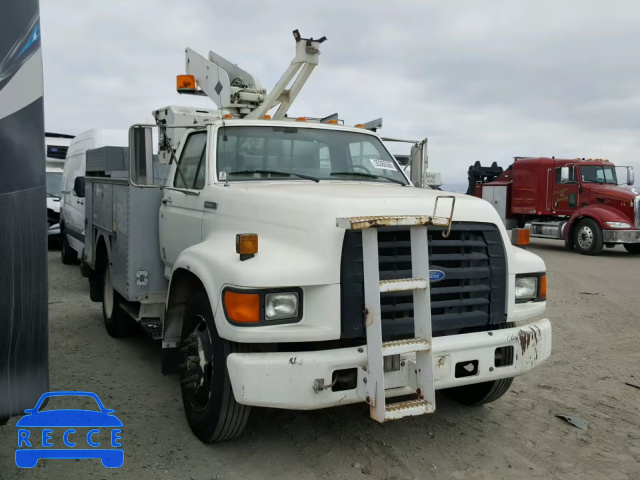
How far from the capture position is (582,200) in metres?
17.0

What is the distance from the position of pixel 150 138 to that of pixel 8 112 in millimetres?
1996

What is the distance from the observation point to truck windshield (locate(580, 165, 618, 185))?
17.2 metres

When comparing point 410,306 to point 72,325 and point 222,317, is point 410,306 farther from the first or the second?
point 72,325

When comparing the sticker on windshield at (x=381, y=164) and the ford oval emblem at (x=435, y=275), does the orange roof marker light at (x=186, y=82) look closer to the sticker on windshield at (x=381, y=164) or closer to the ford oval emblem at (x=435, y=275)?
the sticker on windshield at (x=381, y=164)

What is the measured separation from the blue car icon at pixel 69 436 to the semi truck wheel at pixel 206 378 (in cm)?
52

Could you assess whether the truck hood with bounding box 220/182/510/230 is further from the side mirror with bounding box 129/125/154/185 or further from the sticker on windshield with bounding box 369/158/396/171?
the side mirror with bounding box 129/125/154/185

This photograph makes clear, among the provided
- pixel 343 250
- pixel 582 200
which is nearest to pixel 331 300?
pixel 343 250

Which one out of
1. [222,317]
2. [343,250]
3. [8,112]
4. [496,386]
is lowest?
[496,386]

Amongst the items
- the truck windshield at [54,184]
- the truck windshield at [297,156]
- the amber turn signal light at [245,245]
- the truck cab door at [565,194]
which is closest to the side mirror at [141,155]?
the truck windshield at [297,156]

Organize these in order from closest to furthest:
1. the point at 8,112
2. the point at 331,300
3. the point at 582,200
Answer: the point at 8,112 → the point at 331,300 → the point at 582,200

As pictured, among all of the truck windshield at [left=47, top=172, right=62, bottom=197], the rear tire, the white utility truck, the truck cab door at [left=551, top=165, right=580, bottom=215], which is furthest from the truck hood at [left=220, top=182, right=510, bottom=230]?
the truck cab door at [left=551, top=165, right=580, bottom=215]

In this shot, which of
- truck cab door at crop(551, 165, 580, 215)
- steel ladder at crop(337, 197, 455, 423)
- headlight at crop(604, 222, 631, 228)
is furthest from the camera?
truck cab door at crop(551, 165, 580, 215)

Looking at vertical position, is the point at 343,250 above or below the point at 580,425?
above

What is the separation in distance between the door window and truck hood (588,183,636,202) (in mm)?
13950
